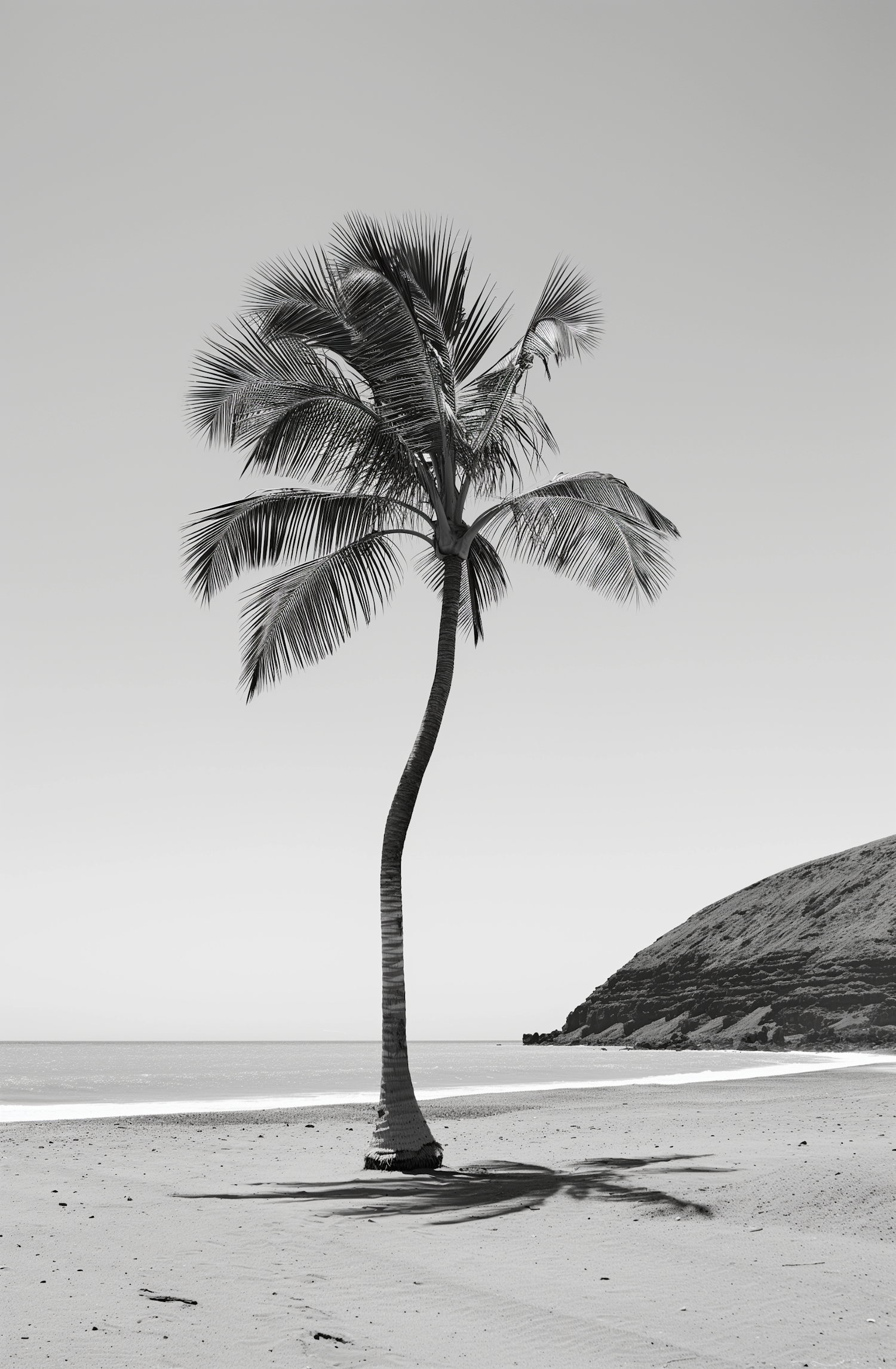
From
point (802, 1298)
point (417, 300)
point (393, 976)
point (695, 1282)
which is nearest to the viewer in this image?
point (802, 1298)

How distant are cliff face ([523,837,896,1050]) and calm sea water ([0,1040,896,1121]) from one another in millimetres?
2219

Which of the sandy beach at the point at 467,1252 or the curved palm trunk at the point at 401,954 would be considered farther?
the curved palm trunk at the point at 401,954

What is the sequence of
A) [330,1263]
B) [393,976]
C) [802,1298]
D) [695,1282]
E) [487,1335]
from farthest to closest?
1. [393,976]
2. [330,1263]
3. [695,1282]
4. [802,1298]
5. [487,1335]

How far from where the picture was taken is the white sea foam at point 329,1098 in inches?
807

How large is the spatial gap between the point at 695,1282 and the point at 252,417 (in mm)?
9884

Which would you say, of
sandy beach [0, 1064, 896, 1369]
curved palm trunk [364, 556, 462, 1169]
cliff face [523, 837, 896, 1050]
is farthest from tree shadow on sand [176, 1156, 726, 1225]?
cliff face [523, 837, 896, 1050]

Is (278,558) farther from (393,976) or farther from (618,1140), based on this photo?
(618,1140)

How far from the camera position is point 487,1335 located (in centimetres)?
572

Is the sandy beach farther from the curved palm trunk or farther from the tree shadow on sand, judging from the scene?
the curved palm trunk

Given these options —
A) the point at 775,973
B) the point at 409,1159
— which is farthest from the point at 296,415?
the point at 775,973

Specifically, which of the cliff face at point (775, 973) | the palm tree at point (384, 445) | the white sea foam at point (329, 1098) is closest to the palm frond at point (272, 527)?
the palm tree at point (384, 445)

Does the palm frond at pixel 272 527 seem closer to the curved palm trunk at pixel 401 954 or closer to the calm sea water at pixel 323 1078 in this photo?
the curved palm trunk at pixel 401 954

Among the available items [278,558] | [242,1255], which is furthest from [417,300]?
[242,1255]

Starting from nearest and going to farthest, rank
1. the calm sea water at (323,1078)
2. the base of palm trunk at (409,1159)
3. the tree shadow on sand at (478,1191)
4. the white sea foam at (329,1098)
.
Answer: the tree shadow on sand at (478,1191)
the base of palm trunk at (409,1159)
the white sea foam at (329,1098)
the calm sea water at (323,1078)
